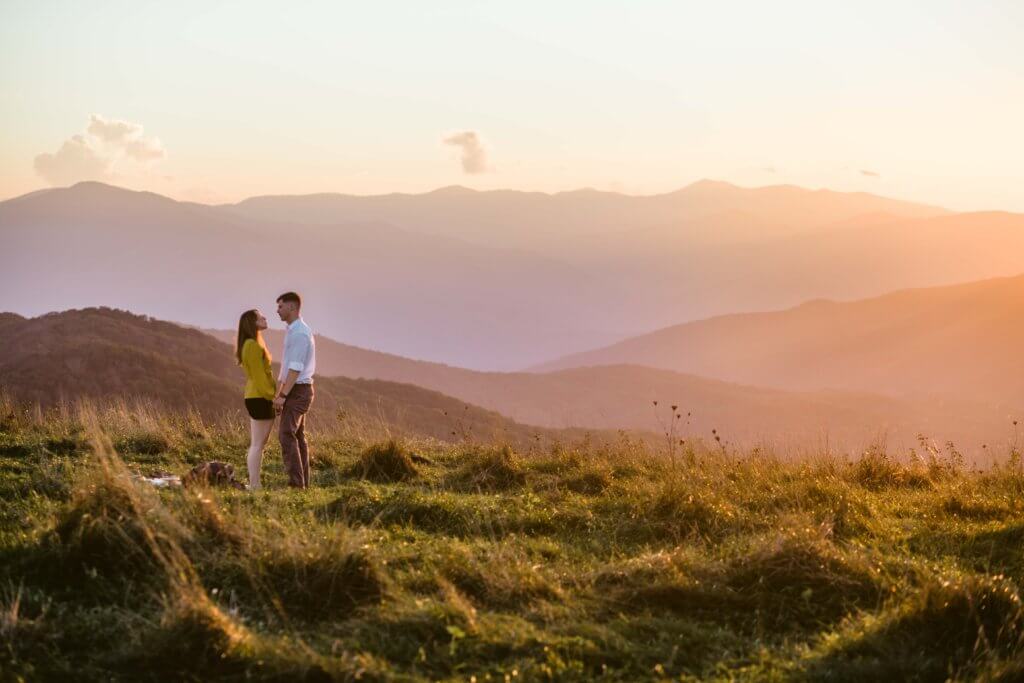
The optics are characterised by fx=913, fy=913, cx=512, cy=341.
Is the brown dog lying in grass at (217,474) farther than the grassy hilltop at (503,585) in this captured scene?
Yes

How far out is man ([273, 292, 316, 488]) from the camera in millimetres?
11000

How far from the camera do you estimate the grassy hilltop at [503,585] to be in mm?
5801

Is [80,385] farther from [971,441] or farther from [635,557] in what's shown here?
[971,441]

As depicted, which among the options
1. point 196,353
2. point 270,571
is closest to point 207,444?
point 270,571

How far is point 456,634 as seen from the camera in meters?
6.01

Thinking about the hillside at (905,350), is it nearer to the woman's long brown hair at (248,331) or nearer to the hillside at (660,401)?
the hillside at (660,401)

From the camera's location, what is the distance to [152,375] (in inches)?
1820

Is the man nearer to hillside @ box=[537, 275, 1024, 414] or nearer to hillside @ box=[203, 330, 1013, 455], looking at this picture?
hillside @ box=[203, 330, 1013, 455]

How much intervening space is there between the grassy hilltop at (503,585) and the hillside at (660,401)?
7961 cm

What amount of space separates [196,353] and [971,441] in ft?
217

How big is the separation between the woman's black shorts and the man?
111 mm

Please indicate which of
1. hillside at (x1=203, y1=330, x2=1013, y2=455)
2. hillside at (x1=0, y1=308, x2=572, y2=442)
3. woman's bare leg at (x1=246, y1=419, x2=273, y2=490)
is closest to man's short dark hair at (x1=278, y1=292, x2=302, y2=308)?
woman's bare leg at (x1=246, y1=419, x2=273, y2=490)

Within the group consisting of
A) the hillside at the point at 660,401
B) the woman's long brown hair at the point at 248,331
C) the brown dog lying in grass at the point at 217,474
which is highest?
the woman's long brown hair at the point at 248,331

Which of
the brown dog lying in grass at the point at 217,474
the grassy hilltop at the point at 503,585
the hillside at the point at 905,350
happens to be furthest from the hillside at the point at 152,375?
the hillside at the point at 905,350
